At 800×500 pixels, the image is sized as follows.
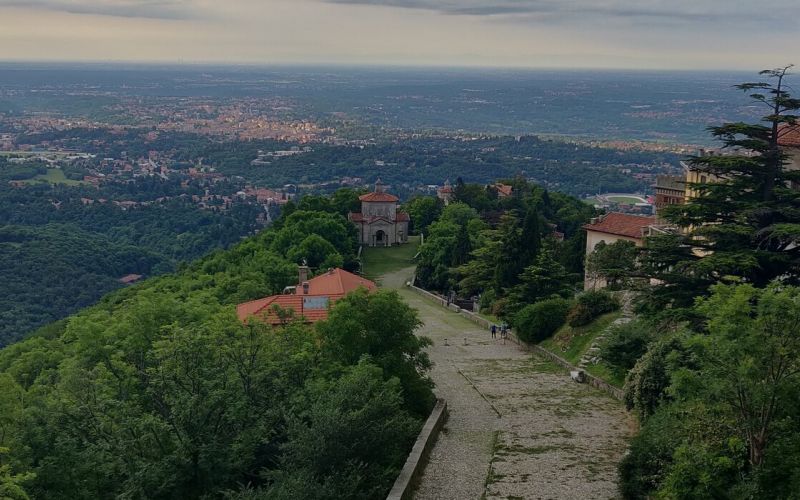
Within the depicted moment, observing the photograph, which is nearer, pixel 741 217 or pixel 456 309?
pixel 741 217

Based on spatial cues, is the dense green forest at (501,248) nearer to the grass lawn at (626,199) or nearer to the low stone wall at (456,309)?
the low stone wall at (456,309)

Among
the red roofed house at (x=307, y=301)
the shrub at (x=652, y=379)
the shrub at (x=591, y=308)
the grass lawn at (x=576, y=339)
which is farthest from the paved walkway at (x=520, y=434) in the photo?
the red roofed house at (x=307, y=301)

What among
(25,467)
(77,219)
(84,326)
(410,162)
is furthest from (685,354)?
(410,162)

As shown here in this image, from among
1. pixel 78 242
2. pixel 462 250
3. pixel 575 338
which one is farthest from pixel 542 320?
pixel 78 242

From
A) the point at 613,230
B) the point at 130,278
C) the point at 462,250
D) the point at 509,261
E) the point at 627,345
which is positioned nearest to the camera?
the point at 627,345

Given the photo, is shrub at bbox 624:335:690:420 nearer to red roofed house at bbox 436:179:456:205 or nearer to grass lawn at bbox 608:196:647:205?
red roofed house at bbox 436:179:456:205

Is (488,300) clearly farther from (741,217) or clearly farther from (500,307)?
(741,217)
